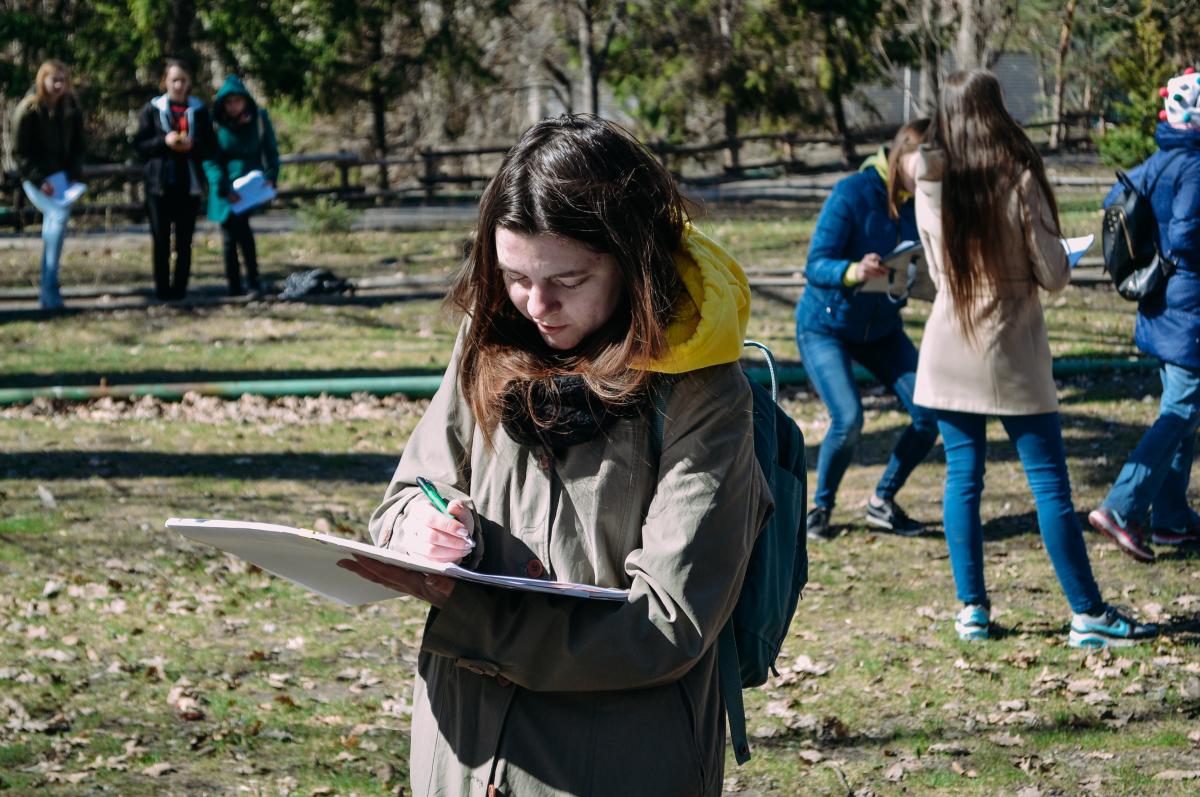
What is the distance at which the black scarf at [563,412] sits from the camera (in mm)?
2158

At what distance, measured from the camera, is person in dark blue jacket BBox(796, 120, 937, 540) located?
626 centimetres

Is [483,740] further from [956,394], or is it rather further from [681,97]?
[681,97]

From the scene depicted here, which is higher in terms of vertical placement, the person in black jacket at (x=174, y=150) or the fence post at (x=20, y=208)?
the person in black jacket at (x=174, y=150)

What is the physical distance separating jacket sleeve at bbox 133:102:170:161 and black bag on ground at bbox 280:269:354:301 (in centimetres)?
206

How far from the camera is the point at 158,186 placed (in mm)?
13578

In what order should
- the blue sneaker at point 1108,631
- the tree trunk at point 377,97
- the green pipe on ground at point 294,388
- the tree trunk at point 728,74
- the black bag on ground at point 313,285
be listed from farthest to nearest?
the tree trunk at point 728,74
the tree trunk at point 377,97
the black bag on ground at point 313,285
the green pipe on ground at point 294,388
the blue sneaker at point 1108,631

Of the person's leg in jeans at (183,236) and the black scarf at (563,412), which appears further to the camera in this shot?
the person's leg in jeans at (183,236)

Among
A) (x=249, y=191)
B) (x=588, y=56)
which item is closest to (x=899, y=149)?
(x=249, y=191)

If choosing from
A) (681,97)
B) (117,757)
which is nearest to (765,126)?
(681,97)

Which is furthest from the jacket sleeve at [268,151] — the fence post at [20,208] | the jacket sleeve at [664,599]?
the jacket sleeve at [664,599]

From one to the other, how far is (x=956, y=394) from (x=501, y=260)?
11.5 feet

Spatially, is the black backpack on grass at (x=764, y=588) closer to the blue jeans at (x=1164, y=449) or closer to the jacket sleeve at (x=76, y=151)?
the blue jeans at (x=1164, y=449)

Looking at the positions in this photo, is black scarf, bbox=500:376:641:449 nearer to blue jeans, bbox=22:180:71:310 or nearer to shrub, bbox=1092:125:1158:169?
blue jeans, bbox=22:180:71:310

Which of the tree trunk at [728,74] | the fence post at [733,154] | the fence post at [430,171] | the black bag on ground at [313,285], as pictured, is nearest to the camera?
the black bag on ground at [313,285]
